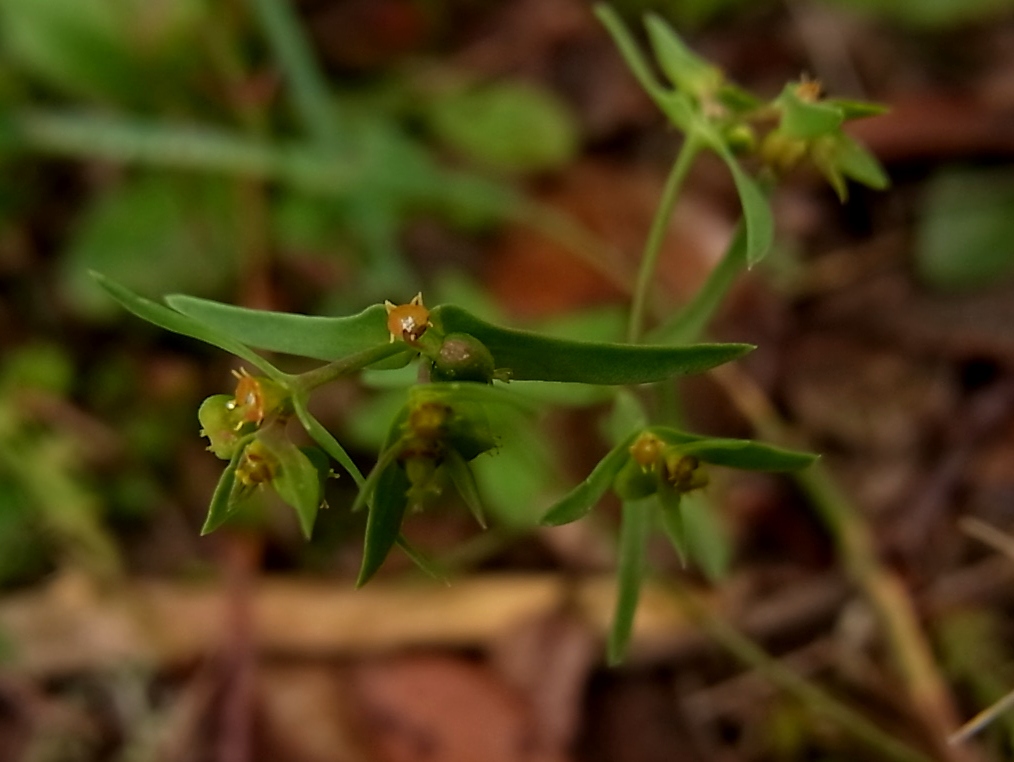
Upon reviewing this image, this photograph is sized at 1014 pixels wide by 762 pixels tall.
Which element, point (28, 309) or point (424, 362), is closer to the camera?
point (424, 362)

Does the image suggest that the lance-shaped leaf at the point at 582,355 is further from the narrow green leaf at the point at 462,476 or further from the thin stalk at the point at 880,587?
the thin stalk at the point at 880,587

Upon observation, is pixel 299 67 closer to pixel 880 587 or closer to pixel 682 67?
pixel 682 67

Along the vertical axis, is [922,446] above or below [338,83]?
below

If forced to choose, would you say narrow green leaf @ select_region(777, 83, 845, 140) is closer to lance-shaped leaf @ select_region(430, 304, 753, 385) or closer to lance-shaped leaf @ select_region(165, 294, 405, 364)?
lance-shaped leaf @ select_region(430, 304, 753, 385)

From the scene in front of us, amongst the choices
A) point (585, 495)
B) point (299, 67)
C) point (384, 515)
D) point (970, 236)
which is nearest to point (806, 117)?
point (585, 495)

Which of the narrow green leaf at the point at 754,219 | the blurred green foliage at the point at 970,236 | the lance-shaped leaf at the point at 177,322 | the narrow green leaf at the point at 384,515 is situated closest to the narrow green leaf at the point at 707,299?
the narrow green leaf at the point at 754,219

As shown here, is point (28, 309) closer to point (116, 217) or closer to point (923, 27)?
point (116, 217)

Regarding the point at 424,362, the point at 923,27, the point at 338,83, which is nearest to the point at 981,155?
the point at 923,27
